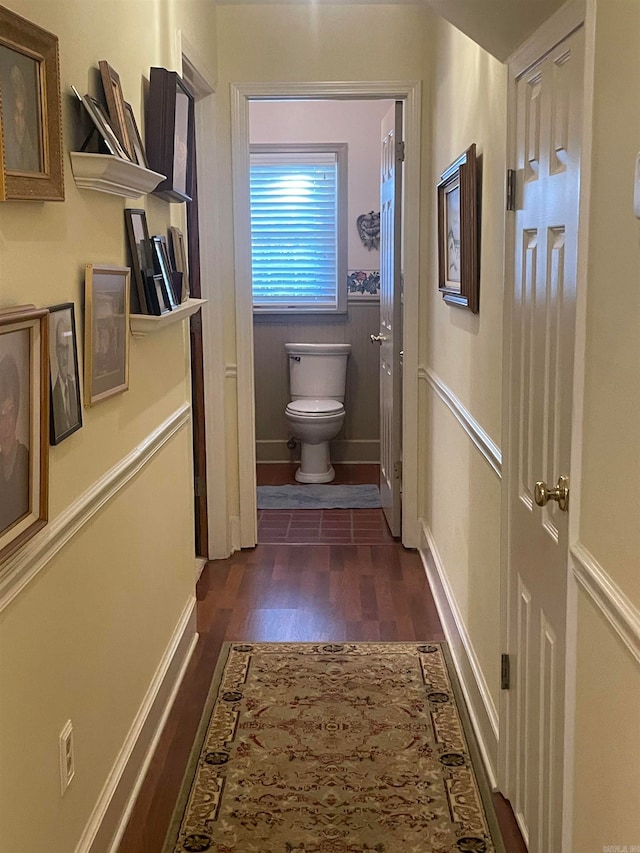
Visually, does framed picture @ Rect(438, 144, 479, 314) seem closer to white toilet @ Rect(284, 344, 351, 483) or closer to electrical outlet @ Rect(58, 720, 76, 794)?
electrical outlet @ Rect(58, 720, 76, 794)

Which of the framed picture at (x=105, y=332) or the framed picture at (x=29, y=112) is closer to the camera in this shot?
the framed picture at (x=29, y=112)

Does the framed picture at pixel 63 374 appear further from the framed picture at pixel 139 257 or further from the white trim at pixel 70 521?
the framed picture at pixel 139 257

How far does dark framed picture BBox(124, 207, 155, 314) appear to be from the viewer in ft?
7.19

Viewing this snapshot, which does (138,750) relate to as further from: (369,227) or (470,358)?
(369,227)

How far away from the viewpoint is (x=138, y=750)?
230 centimetres

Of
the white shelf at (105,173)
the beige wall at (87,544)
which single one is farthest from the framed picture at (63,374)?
the white shelf at (105,173)

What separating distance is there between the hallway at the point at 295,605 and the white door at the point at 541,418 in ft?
3.31

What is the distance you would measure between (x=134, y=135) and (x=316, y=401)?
3.47m

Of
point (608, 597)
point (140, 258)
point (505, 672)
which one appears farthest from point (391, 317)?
point (608, 597)

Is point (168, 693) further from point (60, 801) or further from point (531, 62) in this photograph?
point (531, 62)

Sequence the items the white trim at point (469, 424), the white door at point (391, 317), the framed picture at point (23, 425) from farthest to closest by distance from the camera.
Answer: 1. the white door at point (391, 317)
2. the white trim at point (469, 424)
3. the framed picture at point (23, 425)

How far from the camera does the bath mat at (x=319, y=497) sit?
5.00 metres

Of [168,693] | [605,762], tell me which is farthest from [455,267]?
[605,762]

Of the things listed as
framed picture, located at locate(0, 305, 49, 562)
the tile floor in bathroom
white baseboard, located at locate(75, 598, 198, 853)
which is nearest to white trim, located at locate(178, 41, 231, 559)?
the tile floor in bathroom
